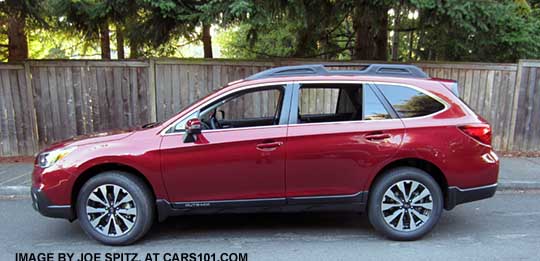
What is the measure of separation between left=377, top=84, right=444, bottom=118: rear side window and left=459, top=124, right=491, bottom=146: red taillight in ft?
1.08

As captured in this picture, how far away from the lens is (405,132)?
4.09 metres

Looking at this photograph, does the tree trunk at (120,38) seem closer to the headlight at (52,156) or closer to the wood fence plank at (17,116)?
the wood fence plank at (17,116)

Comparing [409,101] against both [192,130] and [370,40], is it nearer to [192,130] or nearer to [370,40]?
[192,130]

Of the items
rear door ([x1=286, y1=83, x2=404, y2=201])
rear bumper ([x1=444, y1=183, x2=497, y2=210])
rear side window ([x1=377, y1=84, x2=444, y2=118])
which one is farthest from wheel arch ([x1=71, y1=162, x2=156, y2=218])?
rear bumper ([x1=444, y1=183, x2=497, y2=210])

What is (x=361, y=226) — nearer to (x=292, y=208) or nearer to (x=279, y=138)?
(x=292, y=208)

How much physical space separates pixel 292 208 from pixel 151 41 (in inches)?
215

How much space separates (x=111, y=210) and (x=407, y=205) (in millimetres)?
3045

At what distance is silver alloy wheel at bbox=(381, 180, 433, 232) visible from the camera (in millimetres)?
4141

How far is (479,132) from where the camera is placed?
416 centimetres

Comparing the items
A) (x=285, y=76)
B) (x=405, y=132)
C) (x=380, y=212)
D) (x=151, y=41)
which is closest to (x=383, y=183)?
(x=380, y=212)

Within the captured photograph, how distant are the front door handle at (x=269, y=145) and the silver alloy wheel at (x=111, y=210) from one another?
140cm

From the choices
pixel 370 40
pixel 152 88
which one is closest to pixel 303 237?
pixel 152 88

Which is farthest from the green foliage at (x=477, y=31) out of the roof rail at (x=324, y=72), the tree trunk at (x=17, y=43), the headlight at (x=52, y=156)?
the tree trunk at (x=17, y=43)

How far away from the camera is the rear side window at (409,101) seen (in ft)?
13.8
